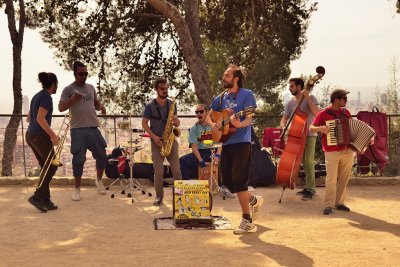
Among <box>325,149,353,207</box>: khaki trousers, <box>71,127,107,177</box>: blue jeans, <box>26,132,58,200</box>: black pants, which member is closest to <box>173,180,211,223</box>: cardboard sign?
<box>325,149,353,207</box>: khaki trousers

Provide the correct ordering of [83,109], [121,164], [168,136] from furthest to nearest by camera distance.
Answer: [121,164]
[83,109]
[168,136]

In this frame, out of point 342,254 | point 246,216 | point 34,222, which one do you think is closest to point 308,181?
point 246,216

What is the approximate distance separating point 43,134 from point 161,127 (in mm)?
1640

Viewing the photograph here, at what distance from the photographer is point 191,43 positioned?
12805mm

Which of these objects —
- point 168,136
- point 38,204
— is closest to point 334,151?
point 168,136

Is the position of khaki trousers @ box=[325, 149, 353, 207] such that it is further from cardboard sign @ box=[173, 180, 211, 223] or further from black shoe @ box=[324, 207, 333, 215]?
cardboard sign @ box=[173, 180, 211, 223]

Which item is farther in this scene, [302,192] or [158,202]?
[302,192]

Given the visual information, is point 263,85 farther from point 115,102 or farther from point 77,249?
point 77,249

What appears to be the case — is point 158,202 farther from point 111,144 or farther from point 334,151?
point 111,144

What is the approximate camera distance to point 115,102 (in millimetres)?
18656

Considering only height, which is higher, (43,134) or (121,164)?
(43,134)

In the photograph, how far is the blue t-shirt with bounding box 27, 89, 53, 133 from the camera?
7520 millimetres

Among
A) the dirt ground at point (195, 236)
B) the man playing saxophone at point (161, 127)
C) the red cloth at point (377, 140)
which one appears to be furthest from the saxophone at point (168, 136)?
the red cloth at point (377, 140)

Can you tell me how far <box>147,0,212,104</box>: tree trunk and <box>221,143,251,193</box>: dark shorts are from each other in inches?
255
